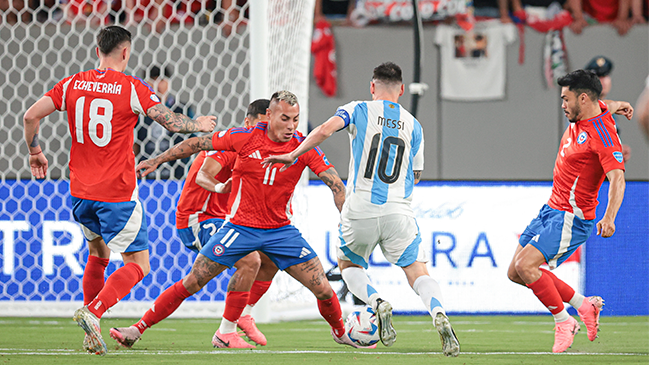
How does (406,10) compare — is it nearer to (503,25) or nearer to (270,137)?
(503,25)

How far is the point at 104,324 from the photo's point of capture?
6.61 m

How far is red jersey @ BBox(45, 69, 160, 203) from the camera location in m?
4.57

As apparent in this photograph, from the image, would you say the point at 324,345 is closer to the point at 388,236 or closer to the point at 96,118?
the point at 388,236

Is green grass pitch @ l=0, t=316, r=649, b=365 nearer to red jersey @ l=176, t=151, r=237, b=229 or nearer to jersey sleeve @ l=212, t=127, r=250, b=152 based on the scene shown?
red jersey @ l=176, t=151, r=237, b=229

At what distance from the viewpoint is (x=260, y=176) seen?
4.57 m

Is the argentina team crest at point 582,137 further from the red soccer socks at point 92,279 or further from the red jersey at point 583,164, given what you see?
the red soccer socks at point 92,279

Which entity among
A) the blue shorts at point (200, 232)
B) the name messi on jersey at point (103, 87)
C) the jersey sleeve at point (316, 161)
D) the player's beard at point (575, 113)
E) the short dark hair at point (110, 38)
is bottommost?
the blue shorts at point (200, 232)

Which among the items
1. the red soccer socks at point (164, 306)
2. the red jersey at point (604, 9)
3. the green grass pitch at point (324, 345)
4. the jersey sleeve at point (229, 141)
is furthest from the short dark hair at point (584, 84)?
the red jersey at point (604, 9)

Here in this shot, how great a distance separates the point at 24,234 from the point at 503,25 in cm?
675

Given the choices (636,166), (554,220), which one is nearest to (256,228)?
(554,220)

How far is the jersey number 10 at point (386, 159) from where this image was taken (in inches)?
175

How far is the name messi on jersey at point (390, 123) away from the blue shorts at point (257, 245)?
2.80ft

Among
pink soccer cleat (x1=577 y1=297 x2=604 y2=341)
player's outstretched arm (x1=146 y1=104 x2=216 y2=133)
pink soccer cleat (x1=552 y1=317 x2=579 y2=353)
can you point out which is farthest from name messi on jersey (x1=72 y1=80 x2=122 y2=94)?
pink soccer cleat (x1=577 y1=297 x2=604 y2=341)

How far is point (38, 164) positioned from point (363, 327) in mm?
2270
